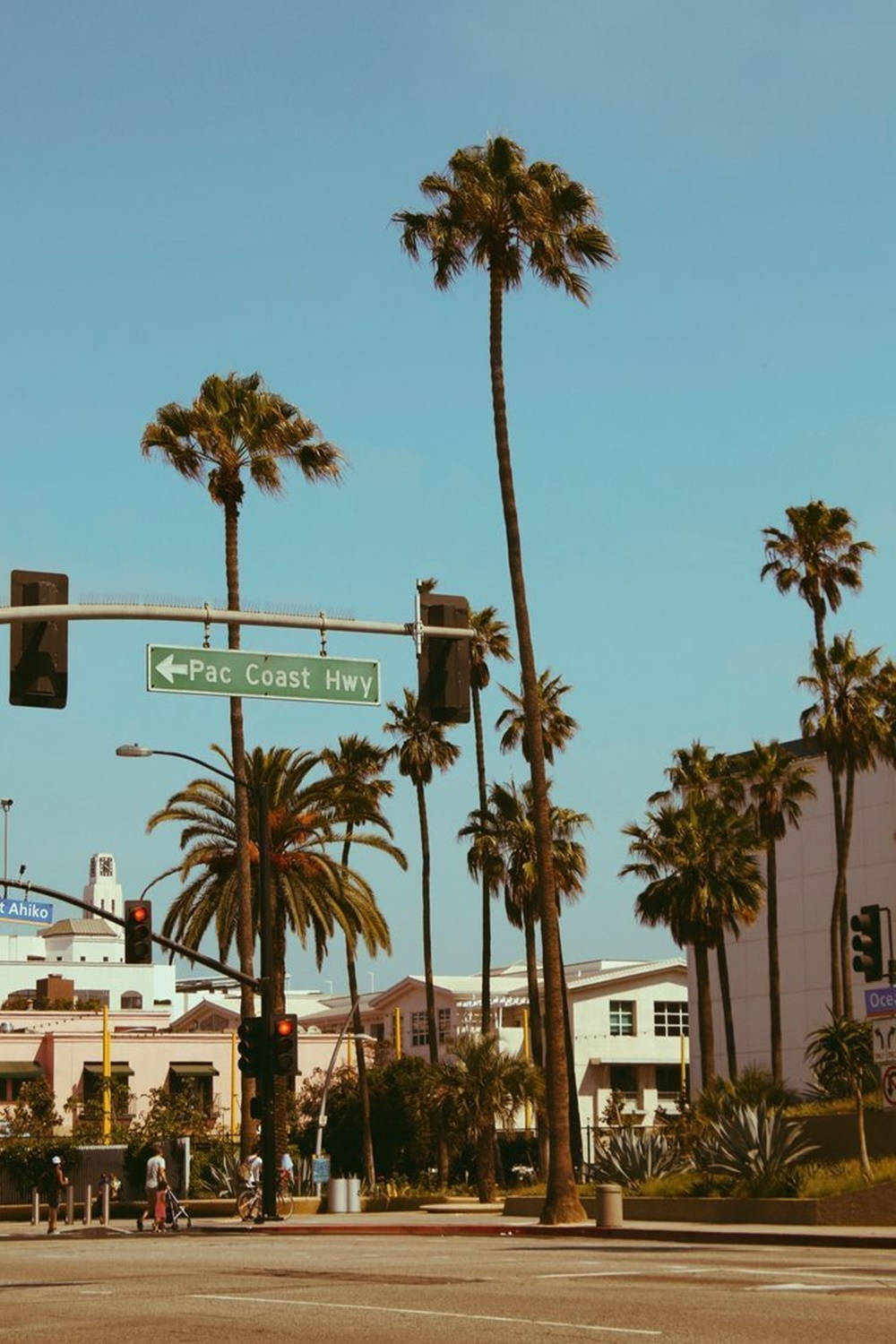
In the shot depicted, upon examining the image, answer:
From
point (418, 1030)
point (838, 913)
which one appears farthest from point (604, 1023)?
point (838, 913)

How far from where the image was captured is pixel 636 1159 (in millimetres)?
38031

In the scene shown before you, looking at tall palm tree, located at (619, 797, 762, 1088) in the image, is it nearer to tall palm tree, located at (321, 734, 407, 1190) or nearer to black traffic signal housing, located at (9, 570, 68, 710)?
tall palm tree, located at (321, 734, 407, 1190)

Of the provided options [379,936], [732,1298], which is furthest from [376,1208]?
[732,1298]

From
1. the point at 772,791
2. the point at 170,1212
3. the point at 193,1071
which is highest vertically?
the point at 772,791

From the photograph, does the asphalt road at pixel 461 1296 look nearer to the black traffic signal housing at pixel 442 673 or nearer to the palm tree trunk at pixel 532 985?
the black traffic signal housing at pixel 442 673

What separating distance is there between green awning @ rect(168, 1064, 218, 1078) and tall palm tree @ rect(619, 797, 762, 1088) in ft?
72.7

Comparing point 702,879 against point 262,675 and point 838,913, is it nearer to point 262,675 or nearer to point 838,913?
point 838,913

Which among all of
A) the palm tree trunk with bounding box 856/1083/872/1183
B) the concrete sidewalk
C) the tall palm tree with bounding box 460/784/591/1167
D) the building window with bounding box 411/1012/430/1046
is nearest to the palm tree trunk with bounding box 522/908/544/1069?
the tall palm tree with bounding box 460/784/591/1167

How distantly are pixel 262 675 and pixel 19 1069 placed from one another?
62.8 m

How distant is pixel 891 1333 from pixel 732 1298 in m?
3.10

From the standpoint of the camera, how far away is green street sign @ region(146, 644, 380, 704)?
20.5 meters

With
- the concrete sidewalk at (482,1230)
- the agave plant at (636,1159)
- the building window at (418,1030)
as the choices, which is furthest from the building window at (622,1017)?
the agave plant at (636,1159)

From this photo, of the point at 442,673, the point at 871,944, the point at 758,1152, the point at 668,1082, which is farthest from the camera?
the point at 668,1082

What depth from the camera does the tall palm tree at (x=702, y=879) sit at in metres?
67.1
